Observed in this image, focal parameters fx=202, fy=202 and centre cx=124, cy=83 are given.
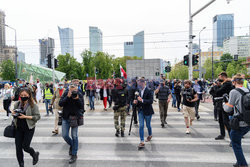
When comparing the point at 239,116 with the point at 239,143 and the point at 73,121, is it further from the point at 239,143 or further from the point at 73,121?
the point at 73,121

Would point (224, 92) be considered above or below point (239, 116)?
above

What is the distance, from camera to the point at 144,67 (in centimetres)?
3353

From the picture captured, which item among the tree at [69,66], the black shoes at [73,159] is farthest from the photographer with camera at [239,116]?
the tree at [69,66]

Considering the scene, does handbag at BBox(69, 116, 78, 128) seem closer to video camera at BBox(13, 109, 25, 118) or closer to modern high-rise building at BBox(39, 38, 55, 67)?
video camera at BBox(13, 109, 25, 118)

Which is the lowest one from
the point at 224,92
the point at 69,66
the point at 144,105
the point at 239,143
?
the point at 239,143

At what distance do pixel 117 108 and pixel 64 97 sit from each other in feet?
7.25

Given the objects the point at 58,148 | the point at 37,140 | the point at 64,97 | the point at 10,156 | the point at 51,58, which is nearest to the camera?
the point at 64,97

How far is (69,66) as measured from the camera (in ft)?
192

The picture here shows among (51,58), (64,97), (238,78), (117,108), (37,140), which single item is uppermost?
(51,58)

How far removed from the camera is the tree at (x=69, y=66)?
5831 centimetres

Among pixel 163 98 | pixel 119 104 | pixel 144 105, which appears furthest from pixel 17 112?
pixel 163 98

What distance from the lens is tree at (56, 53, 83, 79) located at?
58.3 metres

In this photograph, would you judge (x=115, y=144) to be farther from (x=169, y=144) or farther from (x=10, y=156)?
(x=10, y=156)

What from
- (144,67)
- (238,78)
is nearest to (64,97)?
(238,78)
